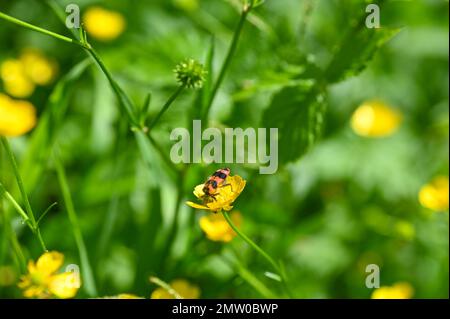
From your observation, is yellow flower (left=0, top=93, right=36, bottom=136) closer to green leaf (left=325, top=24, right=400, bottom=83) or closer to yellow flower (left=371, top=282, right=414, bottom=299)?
green leaf (left=325, top=24, right=400, bottom=83)

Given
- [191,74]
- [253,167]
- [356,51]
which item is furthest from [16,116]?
[356,51]

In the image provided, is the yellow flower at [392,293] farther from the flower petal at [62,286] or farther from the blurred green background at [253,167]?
the flower petal at [62,286]

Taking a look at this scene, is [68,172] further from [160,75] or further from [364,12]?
[364,12]

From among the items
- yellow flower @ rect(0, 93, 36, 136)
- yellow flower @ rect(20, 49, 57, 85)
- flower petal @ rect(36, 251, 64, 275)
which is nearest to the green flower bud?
flower petal @ rect(36, 251, 64, 275)

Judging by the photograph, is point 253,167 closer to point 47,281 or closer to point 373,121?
point 47,281

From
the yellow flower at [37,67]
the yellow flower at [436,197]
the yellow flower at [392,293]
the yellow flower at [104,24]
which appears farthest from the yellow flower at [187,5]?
the yellow flower at [392,293]
